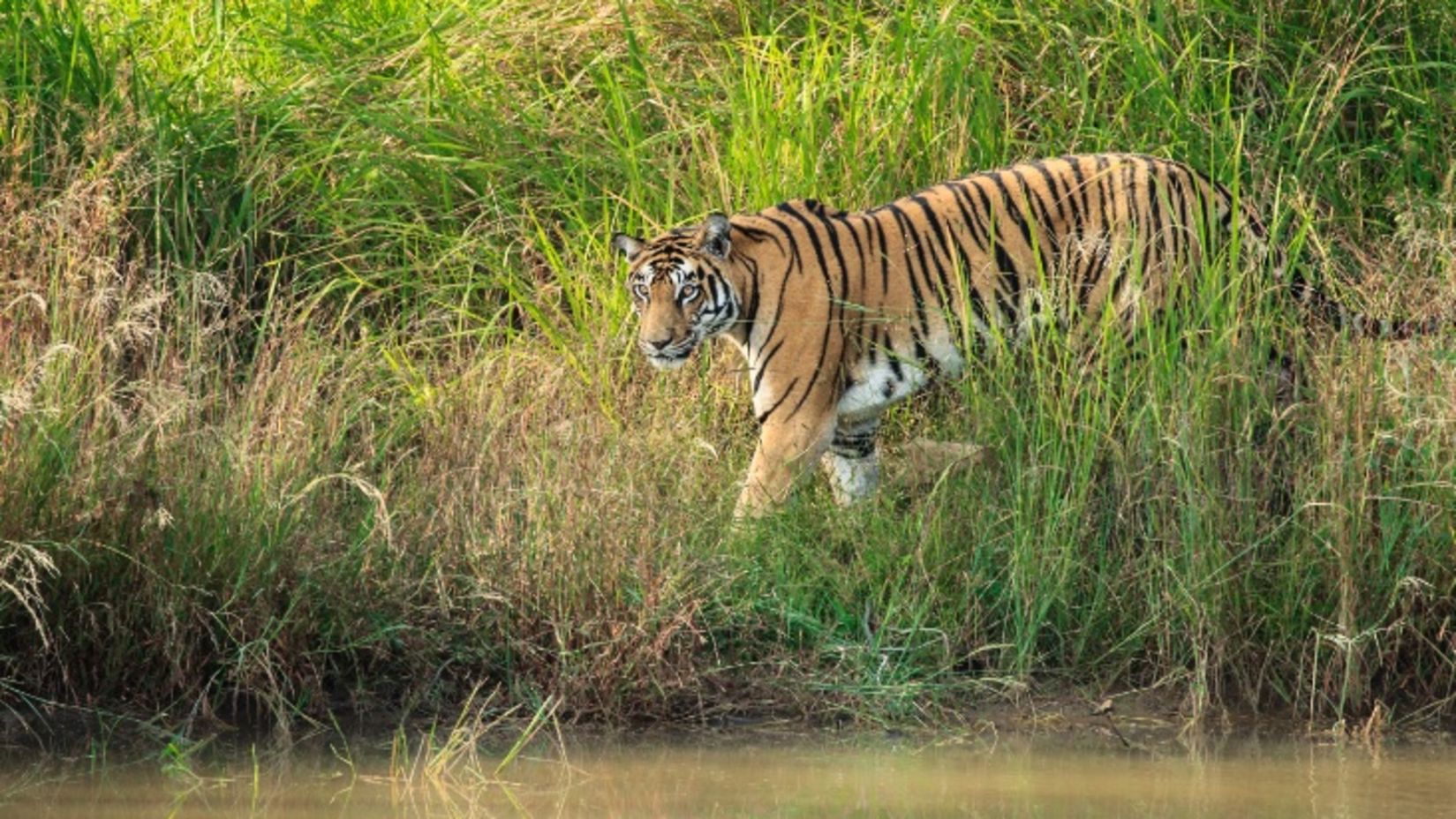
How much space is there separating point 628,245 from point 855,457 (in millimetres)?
892

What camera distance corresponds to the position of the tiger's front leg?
22.1 ft

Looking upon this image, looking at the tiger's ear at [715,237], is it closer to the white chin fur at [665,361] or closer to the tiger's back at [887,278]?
the tiger's back at [887,278]

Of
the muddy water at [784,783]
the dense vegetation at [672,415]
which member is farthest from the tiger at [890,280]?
the muddy water at [784,783]

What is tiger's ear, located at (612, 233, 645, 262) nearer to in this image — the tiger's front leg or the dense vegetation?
the dense vegetation

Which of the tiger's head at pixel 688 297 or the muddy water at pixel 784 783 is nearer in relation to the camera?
the muddy water at pixel 784 783

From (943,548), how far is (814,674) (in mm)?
496

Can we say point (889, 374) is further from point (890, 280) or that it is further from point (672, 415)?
point (672, 415)

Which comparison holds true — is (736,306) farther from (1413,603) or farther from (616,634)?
(1413,603)

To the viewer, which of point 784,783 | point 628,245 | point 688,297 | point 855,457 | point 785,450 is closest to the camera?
point 784,783

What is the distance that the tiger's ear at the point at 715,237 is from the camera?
6879 mm

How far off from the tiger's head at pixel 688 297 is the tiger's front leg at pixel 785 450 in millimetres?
324

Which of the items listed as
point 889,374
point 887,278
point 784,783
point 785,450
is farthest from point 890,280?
point 784,783

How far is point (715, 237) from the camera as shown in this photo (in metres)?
6.91

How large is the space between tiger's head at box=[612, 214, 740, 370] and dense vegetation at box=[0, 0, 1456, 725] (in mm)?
202
